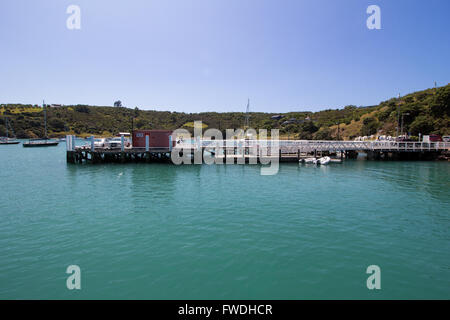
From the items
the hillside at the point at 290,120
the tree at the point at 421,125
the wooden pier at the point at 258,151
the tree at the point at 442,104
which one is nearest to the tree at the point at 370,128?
the hillside at the point at 290,120

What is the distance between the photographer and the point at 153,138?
4997cm

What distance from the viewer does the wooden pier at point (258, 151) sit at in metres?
47.8

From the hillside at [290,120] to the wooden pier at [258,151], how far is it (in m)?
22.6

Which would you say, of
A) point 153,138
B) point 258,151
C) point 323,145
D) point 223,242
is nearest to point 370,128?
point 323,145

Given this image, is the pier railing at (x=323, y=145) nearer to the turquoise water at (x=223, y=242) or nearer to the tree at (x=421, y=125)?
the tree at (x=421, y=125)

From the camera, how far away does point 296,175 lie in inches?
1407

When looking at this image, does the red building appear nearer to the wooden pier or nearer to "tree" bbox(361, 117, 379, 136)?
the wooden pier

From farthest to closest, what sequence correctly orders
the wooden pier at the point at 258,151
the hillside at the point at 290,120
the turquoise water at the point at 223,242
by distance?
the hillside at the point at 290,120
the wooden pier at the point at 258,151
the turquoise water at the point at 223,242

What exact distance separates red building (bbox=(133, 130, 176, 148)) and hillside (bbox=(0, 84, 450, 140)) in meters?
53.2

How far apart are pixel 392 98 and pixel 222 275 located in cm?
14007

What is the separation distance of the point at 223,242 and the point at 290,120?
420 ft

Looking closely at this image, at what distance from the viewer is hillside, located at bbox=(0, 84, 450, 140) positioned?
80312 millimetres
